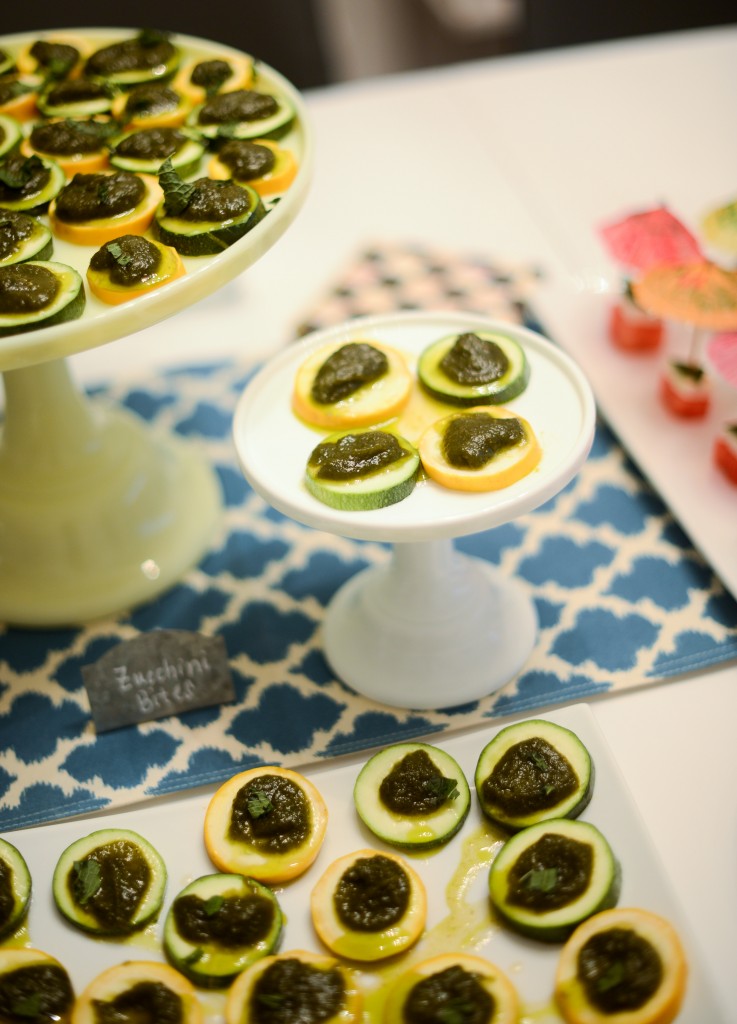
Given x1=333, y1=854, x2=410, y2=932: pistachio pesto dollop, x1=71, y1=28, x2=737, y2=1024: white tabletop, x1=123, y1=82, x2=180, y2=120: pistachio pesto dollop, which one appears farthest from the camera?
x1=71, y1=28, x2=737, y2=1024: white tabletop

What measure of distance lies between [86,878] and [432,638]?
493 mm

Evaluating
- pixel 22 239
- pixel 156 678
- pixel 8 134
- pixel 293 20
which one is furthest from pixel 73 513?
pixel 293 20

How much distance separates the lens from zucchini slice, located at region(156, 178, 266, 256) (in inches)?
44.8

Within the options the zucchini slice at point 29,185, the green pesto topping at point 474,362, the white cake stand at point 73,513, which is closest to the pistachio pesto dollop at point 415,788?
the green pesto topping at point 474,362

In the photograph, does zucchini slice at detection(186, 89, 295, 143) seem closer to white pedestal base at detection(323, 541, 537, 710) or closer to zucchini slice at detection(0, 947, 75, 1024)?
white pedestal base at detection(323, 541, 537, 710)

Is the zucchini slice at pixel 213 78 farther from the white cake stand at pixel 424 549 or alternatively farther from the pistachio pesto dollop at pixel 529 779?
the pistachio pesto dollop at pixel 529 779

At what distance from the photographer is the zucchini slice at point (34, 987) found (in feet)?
3.00

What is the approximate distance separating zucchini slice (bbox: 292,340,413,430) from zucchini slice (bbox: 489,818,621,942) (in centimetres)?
48

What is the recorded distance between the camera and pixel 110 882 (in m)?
1.02

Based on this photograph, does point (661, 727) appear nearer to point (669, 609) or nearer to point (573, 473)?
point (669, 609)

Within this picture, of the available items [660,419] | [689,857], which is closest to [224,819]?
[689,857]

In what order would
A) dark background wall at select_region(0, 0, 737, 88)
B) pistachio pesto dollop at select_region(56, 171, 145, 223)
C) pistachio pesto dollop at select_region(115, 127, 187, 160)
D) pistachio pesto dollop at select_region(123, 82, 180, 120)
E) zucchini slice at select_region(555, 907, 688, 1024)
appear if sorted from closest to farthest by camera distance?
zucchini slice at select_region(555, 907, 688, 1024) < pistachio pesto dollop at select_region(56, 171, 145, 223) < pistachio pesto dollop at select_region(115, 127, 187, 160) < pistachio pesto dollop at select_region(123, 82, 180, 120) < dark background wall at select_region(0, 0, 737, 88)

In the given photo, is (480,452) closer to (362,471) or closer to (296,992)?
(362,471)

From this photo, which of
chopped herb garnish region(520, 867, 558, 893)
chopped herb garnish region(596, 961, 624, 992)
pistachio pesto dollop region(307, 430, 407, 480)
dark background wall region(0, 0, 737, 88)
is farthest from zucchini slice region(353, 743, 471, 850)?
dark background wall region(0, 0, 737, 88)
